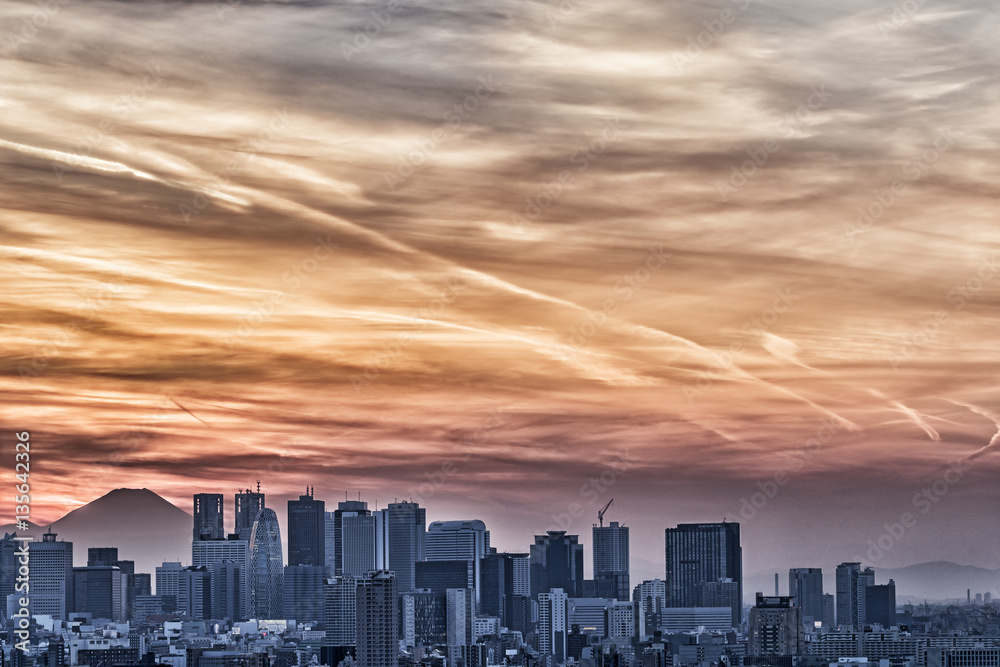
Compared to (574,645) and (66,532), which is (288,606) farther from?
(574,645)

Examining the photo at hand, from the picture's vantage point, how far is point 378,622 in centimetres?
5878

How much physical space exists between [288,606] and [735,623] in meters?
28.5

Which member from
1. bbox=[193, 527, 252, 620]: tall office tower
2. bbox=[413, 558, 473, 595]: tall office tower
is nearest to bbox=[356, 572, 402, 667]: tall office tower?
bbox=[413, 558, 473, 595]: tall office tower

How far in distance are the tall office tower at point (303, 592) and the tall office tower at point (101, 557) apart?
12.5 m

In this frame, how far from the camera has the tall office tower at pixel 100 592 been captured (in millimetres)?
85375

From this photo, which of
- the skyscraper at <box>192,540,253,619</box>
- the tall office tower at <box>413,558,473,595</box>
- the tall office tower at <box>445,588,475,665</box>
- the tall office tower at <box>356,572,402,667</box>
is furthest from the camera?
the skyscraper at <box>192,540,253,619</box>

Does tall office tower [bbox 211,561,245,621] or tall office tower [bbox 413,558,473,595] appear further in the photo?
tall office tower [bbox 211,561,245,621]

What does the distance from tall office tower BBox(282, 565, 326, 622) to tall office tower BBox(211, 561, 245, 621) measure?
3.92m

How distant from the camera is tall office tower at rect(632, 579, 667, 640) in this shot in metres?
87.5

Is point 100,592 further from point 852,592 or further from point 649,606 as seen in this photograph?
point 852,592

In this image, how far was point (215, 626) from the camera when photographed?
8594cm

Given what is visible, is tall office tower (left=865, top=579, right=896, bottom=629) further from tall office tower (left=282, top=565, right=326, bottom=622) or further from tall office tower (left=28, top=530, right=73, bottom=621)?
tall office tower (left=28, top=530, right=73, bottom=621)

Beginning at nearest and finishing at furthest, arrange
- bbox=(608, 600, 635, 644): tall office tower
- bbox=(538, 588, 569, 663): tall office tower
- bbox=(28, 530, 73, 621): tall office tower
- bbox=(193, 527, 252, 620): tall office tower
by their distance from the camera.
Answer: bbox=(538, 588, 569, 663): tall office tower → bbox=(28, 530, 73, 621): tall office tower → bbox=(608, 600, 635, 644): tall office tower → bbox=(193, 527, 252, 620): tall office tower

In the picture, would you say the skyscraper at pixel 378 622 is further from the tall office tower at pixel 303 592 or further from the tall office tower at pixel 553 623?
the tall office tower at pixel 303 592
